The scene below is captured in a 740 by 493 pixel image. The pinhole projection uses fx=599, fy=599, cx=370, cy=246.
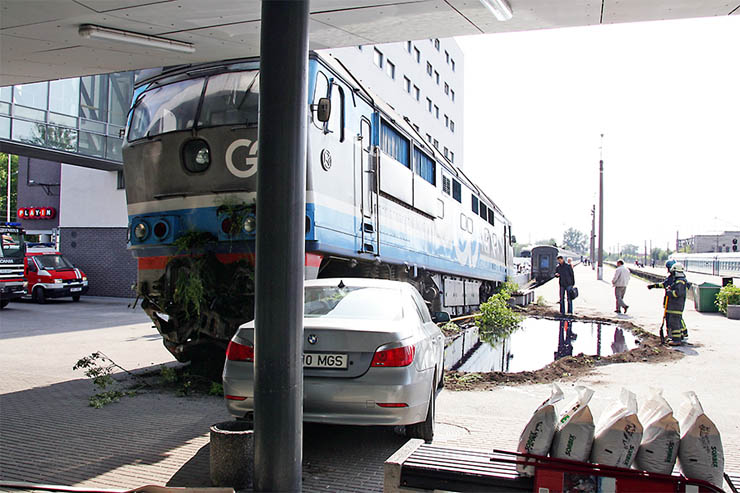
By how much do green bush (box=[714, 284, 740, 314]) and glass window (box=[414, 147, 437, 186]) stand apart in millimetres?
11170

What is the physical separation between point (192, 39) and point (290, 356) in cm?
411

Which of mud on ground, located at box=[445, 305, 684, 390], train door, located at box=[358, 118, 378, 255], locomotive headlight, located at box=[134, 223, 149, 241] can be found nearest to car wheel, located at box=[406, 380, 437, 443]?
mud on ground, located at box=[445, 305, 684, 390]

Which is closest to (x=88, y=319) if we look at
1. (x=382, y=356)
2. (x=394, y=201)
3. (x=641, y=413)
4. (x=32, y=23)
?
(x=394, y=201)

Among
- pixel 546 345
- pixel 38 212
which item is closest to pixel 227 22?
pixel 546 345

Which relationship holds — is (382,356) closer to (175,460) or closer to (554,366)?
(175,460)

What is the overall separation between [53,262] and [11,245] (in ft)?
11.3

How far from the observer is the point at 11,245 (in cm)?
1992

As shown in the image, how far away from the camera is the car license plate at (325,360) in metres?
4.95

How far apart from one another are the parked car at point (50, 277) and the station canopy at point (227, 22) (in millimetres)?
17624

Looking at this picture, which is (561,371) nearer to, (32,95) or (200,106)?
(200,106)

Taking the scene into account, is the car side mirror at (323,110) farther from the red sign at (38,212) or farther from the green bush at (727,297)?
the red sign at (38,212)

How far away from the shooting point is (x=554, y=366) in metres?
9.53

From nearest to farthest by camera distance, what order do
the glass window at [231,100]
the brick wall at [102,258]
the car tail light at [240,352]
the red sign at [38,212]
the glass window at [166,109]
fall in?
1. the car tail light at [240,352]
2. the glass window at [231,100]
3. the glass window at [166,109]
4. the brick wall at [102,258]
5. the red sign at [38,212]

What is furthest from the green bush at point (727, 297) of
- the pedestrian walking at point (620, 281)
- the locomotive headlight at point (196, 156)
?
the locomotive headlight at point (196, 156)
